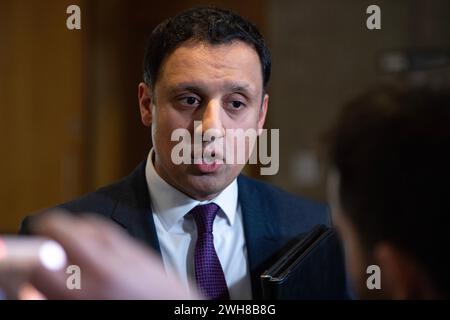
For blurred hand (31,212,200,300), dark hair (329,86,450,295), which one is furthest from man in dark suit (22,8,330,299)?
blurred hand (31,212,200,300)

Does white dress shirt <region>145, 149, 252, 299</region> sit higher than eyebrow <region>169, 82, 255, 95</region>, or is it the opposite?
eyebrow <region>169, 82, 255, 95</region>

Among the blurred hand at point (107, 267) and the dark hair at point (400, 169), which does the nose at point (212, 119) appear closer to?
the dark hair at point (400, 169)

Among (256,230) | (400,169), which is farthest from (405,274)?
(256,230)

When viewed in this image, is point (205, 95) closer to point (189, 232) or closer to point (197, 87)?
point (197, 87)

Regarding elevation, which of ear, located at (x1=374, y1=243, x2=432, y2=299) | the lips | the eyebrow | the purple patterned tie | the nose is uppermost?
the eyebrow

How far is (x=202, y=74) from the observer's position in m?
0.54

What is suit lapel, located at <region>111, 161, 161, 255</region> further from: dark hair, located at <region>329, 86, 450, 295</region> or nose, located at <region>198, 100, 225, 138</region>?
dark hair, located at <region>329, 86, 450, 295</region>

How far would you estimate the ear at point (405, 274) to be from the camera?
1.29ft

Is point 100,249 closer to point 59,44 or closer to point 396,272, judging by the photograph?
point 396,272

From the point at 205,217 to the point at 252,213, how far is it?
0.18 ft

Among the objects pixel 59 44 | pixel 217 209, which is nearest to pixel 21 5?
pixel 59 44

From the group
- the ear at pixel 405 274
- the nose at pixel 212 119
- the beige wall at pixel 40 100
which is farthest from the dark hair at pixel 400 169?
the beige wall at pixel 40 100

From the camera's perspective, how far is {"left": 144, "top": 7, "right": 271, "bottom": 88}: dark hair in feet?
1.76

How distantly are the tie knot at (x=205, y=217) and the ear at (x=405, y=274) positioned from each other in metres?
0.23
